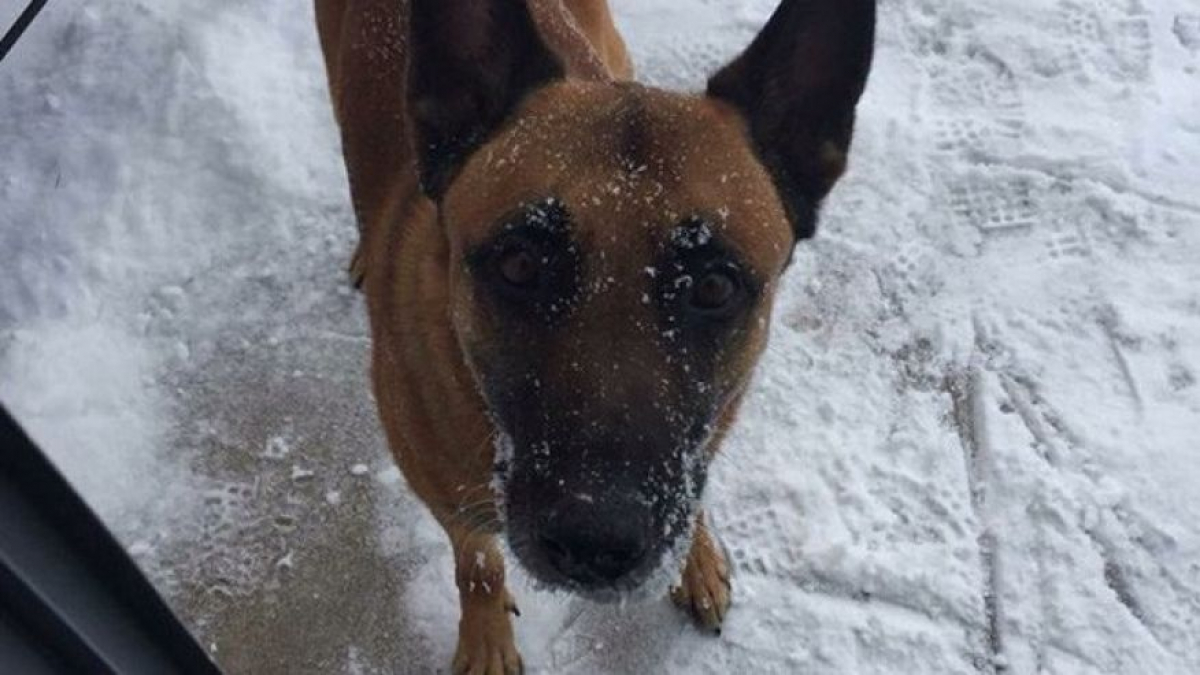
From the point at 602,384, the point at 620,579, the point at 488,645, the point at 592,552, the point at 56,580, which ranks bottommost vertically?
the point at 488,645

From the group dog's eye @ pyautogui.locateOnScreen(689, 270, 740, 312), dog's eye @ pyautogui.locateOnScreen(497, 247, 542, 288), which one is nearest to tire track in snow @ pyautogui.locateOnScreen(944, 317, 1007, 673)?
dog's eye @ pyautogui.locateOnScreen(689, 270, 740, 312)

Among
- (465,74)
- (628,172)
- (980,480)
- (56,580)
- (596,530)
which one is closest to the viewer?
(56,580)

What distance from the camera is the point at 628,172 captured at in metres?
2.32

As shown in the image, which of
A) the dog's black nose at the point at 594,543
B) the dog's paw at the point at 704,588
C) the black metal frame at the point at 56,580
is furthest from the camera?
the dog's paw at the point at 704,588

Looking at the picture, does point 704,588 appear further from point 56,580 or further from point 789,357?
point 56,580

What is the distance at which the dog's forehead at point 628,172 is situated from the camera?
228 cm

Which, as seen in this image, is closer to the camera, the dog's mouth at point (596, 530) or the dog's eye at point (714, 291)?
the dog's mouth at point (596, 530)

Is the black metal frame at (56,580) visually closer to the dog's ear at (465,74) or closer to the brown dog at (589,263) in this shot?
the brown dog at (589,263)

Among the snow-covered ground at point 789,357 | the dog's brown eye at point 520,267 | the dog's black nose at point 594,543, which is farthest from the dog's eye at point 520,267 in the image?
the snow-covered ground at point 789,357

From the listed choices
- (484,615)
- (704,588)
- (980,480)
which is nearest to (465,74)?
(484,615)

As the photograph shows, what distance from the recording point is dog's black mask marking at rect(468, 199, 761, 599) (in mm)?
2207

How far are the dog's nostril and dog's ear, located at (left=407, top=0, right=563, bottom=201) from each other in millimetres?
781

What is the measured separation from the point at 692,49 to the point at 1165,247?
5.79 feet

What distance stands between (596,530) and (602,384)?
0.25 m
